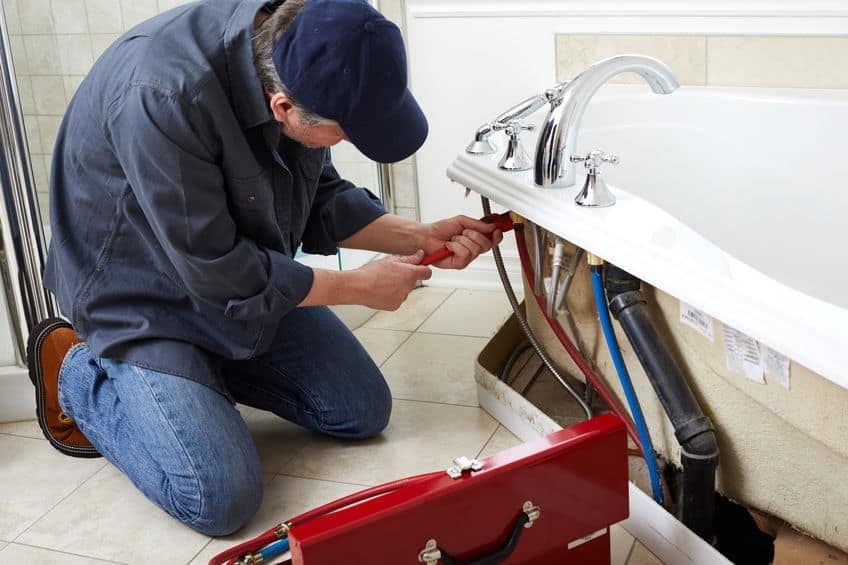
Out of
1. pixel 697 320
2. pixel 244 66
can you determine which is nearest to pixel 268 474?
pixel 244 66

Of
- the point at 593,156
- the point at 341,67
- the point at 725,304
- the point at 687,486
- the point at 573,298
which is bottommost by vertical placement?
the point at 687,486

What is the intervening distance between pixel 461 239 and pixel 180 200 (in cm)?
A: 53

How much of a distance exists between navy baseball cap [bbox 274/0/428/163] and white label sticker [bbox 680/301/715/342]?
48 cm

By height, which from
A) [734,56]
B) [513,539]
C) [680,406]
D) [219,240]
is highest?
[734,56]

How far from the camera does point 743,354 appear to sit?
1.35 meters

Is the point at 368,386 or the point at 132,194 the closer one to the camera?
the point at 132,194

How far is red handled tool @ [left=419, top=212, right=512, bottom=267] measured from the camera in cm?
183

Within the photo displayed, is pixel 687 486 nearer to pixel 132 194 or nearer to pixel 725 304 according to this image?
pixel 725 304

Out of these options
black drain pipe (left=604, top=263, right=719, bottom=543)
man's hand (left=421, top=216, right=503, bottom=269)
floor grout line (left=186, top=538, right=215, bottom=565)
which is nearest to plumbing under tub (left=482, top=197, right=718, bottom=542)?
black drain pipe (left=604, top=263, right=719, bottom=543)

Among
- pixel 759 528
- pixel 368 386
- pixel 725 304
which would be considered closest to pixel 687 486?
pixel 759 528

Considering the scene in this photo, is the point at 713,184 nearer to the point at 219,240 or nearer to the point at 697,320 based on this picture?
the point at 697,320

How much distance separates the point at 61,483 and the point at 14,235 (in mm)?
501

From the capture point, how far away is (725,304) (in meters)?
1.28

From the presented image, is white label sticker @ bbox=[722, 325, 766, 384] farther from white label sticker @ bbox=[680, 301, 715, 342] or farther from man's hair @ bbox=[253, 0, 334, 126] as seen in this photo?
man's hair @ bbox=[253, 0, 334, 126]
